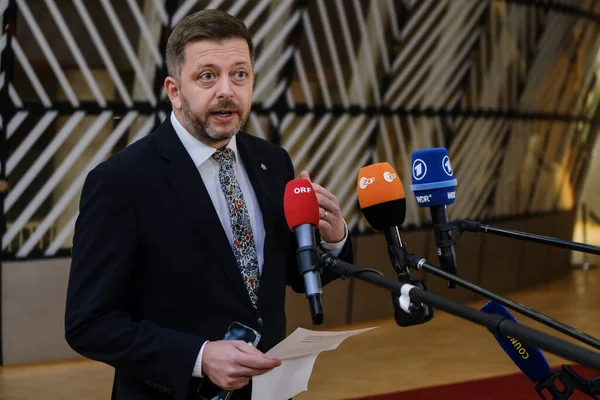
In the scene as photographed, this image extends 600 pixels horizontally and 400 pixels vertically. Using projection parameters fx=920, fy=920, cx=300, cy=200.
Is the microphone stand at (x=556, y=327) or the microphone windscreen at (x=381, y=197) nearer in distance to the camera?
the microphone stand at (x=556, y=327)

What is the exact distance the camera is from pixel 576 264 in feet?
48.4

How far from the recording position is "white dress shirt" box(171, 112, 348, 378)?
236cm

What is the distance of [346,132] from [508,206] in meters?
3.58

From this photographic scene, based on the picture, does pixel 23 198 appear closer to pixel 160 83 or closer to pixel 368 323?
pixel 160 83

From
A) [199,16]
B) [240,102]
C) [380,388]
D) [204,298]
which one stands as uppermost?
[199,16]

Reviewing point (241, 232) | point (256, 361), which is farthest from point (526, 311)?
point (241, 232)

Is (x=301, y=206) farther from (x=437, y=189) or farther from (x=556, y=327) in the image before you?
(x=556, y=327)

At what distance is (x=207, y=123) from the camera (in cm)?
226

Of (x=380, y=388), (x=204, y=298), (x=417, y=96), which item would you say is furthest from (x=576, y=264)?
(x=204, y=298)

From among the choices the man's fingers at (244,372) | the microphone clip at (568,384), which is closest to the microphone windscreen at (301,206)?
the man's fingers at (244,372)

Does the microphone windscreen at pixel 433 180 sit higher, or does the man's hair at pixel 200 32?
the man's hair at pixel 200 32

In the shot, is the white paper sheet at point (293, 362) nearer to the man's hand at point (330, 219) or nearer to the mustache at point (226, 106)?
the man's hand at point (330, 219)

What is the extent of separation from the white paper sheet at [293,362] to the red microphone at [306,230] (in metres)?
0.08

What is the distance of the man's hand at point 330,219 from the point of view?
7.50 feet
